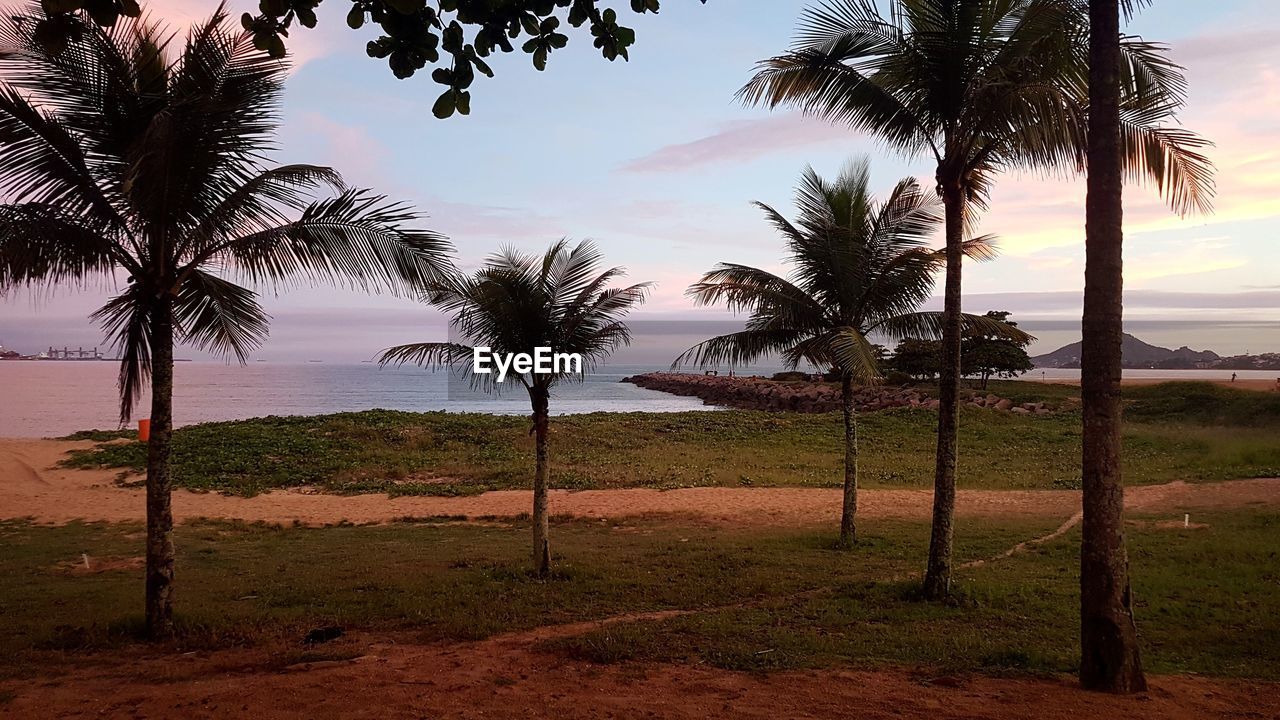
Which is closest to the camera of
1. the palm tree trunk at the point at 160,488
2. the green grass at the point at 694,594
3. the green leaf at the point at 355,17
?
the green leaf at the point at 355,17

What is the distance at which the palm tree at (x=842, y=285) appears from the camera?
10.9 metres

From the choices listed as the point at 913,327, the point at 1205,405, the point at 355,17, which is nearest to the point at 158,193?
the point at 355,17

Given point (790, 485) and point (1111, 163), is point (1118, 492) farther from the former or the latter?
point (790, 485)

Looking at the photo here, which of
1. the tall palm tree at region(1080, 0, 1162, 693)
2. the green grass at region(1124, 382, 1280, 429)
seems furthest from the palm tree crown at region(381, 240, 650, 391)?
the green grass at region(1124, 382, 1280, 429)

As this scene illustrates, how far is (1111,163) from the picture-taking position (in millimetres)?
5305

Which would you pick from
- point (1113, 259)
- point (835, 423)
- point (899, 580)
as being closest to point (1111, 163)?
point (1113, 259)

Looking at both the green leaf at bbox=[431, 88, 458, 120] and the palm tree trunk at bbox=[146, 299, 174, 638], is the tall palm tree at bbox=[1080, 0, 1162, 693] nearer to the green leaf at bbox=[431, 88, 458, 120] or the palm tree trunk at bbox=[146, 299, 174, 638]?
the green leaf at bbox=[431, 88, 458, 120]

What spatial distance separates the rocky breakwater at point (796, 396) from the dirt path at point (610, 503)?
7932 mm

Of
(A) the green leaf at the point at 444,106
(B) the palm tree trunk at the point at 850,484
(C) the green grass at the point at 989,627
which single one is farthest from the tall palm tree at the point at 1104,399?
(B) the palm tree trunk at the point at 850,484

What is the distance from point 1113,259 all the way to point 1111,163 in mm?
669

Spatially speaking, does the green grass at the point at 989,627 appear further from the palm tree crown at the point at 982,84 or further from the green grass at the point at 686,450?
the green grass at the point at 686,450

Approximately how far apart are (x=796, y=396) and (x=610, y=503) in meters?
30.6

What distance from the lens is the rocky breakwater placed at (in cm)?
3784

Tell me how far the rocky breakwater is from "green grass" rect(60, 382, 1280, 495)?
330 centimetres
